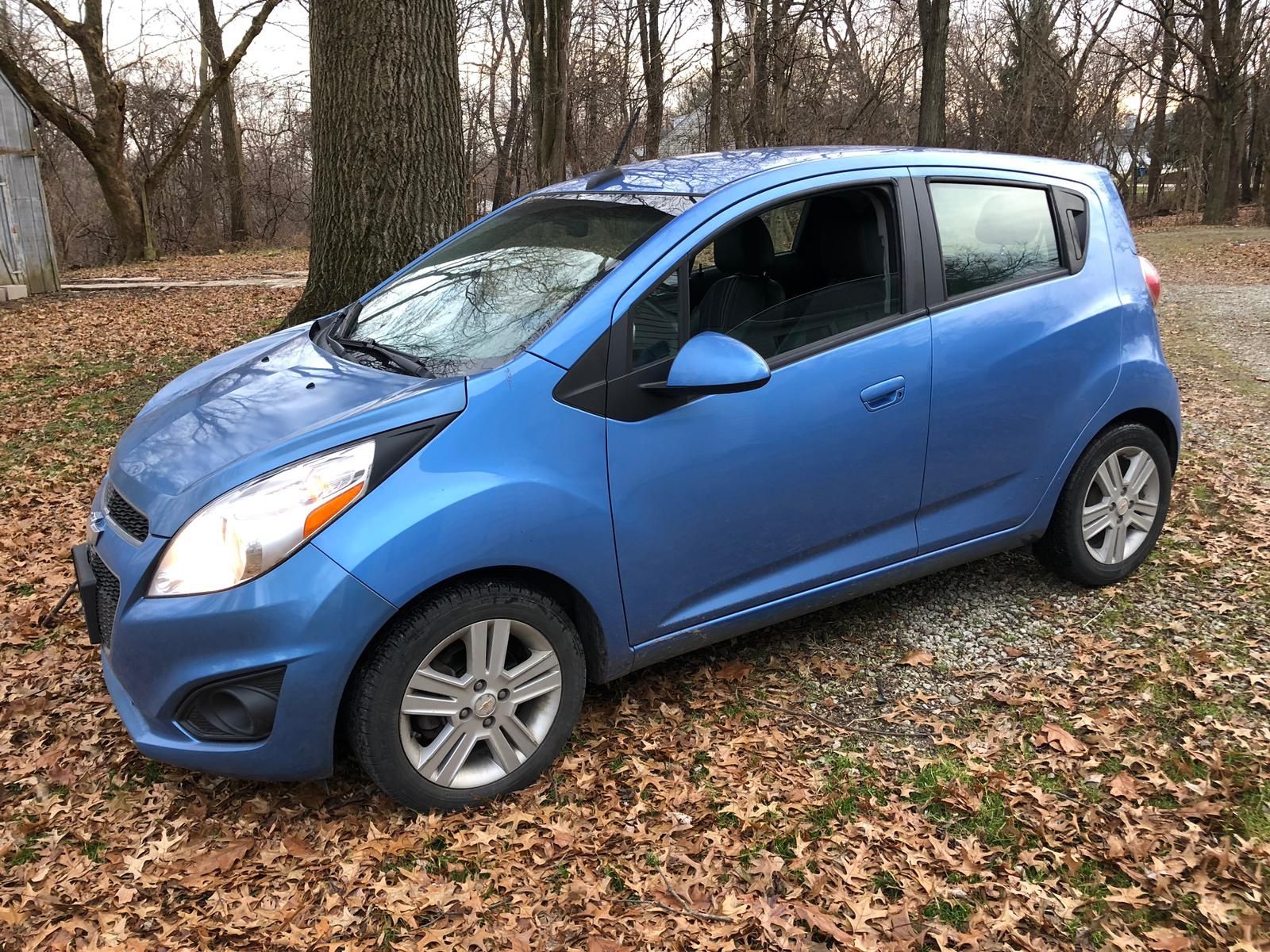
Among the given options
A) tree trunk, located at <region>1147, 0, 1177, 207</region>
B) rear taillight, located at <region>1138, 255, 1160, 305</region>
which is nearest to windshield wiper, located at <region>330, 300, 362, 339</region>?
rear taillight, located at <region>1138, 255, 1160, 305</region>

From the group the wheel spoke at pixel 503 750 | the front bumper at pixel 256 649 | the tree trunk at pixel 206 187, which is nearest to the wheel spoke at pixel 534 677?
the wheel spoke at pixel 503 750

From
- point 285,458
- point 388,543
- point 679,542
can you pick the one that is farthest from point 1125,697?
point 285,458

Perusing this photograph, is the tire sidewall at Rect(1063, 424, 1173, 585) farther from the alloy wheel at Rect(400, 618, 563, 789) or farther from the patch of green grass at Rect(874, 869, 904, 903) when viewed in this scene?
the alloy wheel at Rect(400, 618, 563, 789)

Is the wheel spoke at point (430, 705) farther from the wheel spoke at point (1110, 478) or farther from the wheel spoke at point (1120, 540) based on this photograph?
the wheel spoke at point (1120, 540)

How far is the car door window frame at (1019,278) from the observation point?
11.4 ft

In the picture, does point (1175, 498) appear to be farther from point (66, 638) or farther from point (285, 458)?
point (66, 638)

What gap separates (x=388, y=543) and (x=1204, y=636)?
326 centimetres

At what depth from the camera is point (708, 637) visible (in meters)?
3.21

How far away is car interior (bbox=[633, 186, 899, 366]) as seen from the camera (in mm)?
3055

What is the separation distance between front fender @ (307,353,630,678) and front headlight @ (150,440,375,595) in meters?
0.07

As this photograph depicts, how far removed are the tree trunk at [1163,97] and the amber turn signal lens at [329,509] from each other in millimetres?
27900

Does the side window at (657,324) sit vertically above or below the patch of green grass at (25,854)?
A: above

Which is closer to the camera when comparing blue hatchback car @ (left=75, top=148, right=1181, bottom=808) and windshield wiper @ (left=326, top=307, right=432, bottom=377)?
blue hatchback car @ (left=75, top=148, right=1181, bottom=808)

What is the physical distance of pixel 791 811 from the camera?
2879mm
